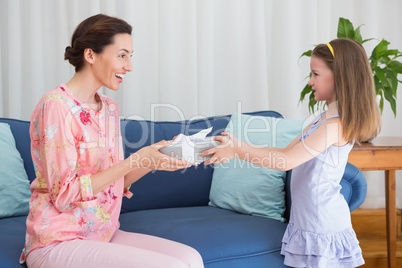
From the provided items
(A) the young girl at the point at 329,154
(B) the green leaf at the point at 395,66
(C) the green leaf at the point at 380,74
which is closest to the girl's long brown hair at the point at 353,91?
(A) the young girl at the point at 329,154

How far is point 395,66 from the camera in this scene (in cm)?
249

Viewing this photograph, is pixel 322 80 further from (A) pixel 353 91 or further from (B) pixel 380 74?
(B) pixel 380 74

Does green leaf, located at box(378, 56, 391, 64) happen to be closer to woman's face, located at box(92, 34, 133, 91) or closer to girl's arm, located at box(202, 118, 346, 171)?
girl's arm, located at box(202, 118, 346, 171)

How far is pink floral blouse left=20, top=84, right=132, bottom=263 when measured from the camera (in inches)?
57.9

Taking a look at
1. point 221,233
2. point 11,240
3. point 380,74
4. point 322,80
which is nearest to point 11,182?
point 11,240

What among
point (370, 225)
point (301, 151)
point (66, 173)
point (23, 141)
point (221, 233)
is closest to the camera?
point (66, 173)

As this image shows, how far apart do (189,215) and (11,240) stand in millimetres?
725

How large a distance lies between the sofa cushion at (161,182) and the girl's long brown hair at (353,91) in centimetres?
81

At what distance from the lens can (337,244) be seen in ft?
5.62

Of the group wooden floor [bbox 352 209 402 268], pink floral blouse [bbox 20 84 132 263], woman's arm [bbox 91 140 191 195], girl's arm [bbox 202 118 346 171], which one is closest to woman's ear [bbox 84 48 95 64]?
pink floral blouse [bbox 20 84 132 263]

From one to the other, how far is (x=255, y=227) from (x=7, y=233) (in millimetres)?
941

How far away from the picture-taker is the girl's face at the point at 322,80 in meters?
1.76

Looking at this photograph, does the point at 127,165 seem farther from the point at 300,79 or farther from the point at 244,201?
the point at 300,79

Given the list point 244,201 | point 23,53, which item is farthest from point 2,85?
point 244,201
